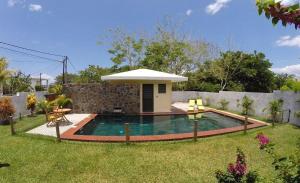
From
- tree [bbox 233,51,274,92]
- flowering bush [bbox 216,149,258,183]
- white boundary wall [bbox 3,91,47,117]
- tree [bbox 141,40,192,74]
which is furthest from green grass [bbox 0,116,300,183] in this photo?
tree [bbox 233,51,274,92]

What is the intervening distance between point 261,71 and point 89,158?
3080cm

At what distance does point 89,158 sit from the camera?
8.05 meters

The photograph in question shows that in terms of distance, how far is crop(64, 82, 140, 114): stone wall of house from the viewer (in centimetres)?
1975

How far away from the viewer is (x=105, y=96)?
20.0 m

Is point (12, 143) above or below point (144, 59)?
below

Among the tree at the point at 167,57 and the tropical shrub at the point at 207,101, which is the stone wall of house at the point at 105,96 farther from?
the tree at the point at 167,57

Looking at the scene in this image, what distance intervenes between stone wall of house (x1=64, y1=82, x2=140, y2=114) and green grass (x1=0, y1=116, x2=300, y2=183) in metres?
8.92

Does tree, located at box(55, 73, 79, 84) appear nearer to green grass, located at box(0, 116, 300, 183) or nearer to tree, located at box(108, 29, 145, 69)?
tree, located at box(108, 29, 145, 69)

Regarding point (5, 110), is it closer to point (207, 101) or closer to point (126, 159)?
point (126, 159)

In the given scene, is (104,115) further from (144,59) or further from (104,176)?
(144,59)

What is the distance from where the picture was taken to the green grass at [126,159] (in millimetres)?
6641

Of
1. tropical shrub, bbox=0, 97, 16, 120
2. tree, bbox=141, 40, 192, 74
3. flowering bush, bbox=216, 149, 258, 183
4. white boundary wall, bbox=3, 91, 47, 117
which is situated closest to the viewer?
flowering bush, bbox=216, 149, 258, 183

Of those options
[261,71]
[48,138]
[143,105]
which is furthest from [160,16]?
[48,138]

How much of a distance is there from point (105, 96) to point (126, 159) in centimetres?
1243
